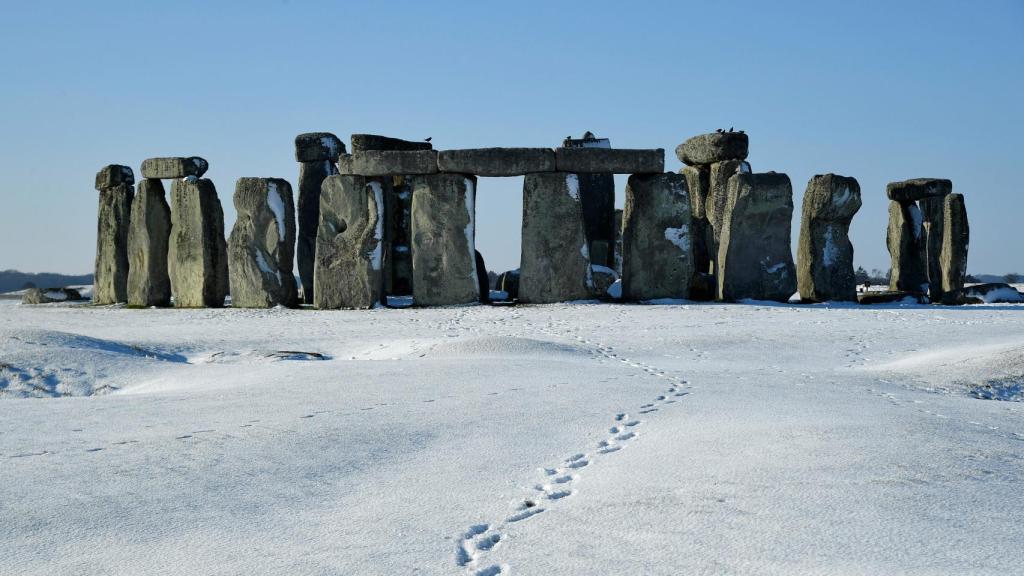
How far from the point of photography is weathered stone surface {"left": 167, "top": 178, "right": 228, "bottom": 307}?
53.8ft

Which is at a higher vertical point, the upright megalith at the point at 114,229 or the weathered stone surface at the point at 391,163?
the weathered stone surface at the point at 391,163

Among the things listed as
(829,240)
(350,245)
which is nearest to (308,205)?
(350,245)

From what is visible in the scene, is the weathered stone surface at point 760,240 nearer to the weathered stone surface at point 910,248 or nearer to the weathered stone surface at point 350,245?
the weathered stone surface at point 910,248

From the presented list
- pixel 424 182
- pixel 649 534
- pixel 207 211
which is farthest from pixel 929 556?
pixel 207 211

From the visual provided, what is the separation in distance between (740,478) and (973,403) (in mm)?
3409

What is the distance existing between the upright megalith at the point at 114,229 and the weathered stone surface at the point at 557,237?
7.30m

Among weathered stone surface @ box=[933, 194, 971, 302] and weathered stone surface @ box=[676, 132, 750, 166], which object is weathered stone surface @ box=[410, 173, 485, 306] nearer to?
weathered stone surface @ box=[676, 132, 750, 166]

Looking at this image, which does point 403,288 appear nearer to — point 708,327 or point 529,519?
point 708,327

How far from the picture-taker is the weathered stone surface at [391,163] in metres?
15.3

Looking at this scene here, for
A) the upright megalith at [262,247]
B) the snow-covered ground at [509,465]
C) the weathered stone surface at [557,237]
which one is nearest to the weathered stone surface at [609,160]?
the weathered stone surface at [557,237]

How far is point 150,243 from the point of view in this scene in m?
17.0

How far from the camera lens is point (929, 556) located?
3123 millimetres

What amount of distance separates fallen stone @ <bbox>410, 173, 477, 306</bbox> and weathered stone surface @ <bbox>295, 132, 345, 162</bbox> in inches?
181

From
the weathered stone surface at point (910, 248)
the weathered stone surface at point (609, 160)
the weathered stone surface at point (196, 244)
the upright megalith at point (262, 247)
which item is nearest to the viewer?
the weathered stone surface at point (609, 160)
